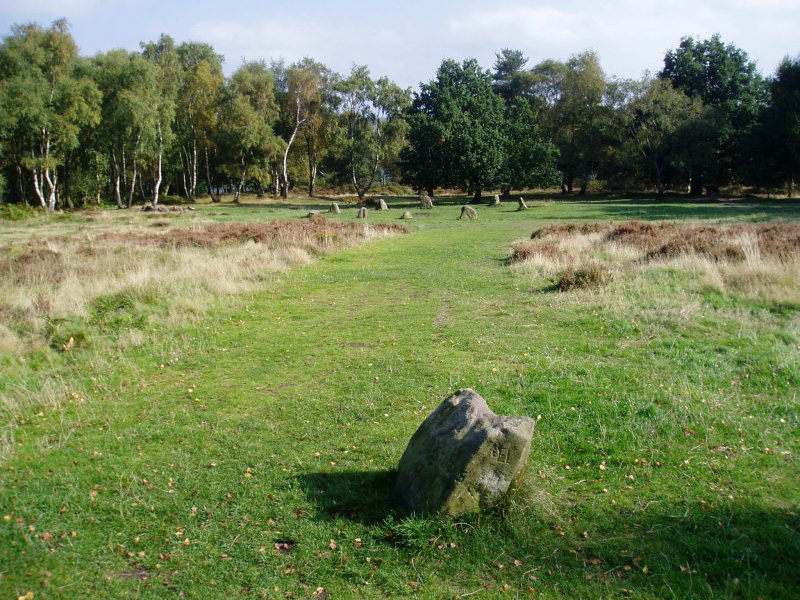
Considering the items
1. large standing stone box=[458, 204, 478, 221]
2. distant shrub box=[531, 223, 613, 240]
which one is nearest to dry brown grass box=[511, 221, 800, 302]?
distant shrub box=[531, 223, 613, 240]

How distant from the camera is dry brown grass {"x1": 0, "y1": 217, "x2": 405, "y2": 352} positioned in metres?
12.3

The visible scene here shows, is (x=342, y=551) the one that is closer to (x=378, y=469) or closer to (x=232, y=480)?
(x=378, y=469)

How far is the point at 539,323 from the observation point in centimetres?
1109

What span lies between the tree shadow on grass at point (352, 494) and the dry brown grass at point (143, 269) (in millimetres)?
6456

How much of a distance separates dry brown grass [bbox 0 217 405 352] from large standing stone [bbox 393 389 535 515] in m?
7.57

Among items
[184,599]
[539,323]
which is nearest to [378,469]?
[184,599]

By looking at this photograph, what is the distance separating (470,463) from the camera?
4746mm

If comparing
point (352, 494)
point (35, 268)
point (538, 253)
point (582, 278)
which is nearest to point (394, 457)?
point (352, 494)

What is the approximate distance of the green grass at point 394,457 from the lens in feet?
14.2

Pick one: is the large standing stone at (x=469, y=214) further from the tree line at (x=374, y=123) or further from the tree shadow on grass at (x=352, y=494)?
the tree shadow on grass at (x=352, y=494)

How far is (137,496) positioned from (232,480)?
0.85 metres

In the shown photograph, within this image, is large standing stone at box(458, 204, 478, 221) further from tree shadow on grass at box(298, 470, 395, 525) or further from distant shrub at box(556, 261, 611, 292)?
tree shadow on grass at box(298, 470, 395, 525)

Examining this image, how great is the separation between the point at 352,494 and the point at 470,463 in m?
1.26

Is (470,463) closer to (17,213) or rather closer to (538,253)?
(538,253)
